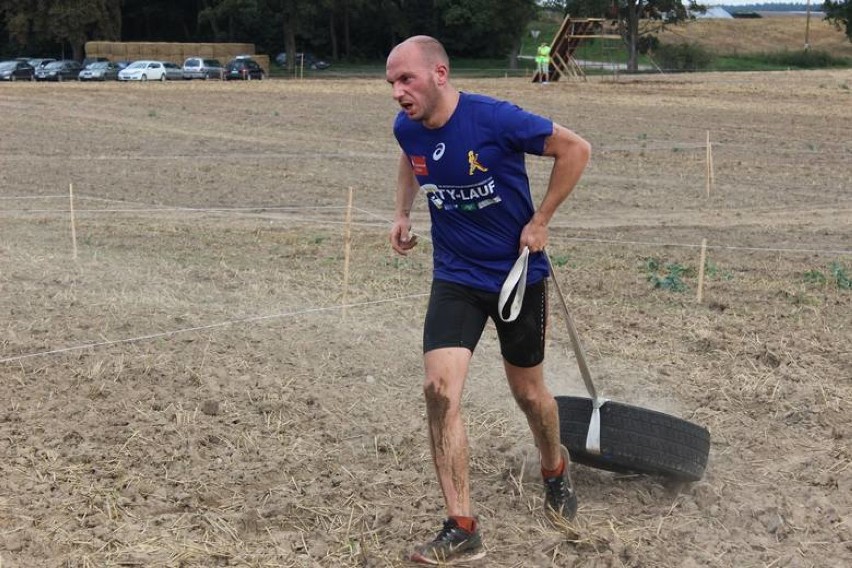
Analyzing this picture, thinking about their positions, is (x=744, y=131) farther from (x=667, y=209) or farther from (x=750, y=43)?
(x=750, y=43)

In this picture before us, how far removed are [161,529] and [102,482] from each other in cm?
66

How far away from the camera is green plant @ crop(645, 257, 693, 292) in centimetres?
1029

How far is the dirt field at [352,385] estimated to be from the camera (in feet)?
16.9

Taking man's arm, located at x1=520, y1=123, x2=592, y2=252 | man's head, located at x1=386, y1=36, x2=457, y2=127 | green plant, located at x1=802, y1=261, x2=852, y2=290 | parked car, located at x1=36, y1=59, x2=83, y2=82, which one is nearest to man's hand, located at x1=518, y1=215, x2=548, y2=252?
man's arm, located at x1=520, y1=123, x2=592, y2=252

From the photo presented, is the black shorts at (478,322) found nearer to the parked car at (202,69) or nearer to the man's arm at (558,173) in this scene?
the man's arm at (558,173)

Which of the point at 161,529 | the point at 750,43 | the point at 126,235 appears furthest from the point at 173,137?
the point at 750,43

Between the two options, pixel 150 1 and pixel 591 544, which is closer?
pixel 591 544

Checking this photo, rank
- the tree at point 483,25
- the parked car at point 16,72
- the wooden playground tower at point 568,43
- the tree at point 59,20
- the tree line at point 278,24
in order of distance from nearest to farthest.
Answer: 1. the wooden playground tower at point 568,43
2. the parked car at point 16,72
3. the tree at point 59,20
4. the tree line at point 278,24
5. the tree at point 483,25

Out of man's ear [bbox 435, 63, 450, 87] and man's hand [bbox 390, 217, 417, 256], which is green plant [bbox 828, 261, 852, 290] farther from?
man's ear [bbox 435, 63, 450, 87]

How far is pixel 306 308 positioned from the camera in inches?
361

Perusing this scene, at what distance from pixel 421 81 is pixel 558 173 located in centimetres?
71

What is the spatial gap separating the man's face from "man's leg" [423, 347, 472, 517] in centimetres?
105

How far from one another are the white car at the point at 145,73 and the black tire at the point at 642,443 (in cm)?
5338

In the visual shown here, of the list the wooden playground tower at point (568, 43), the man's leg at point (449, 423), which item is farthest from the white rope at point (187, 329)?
the wooden playground tower at point (568, 43)
